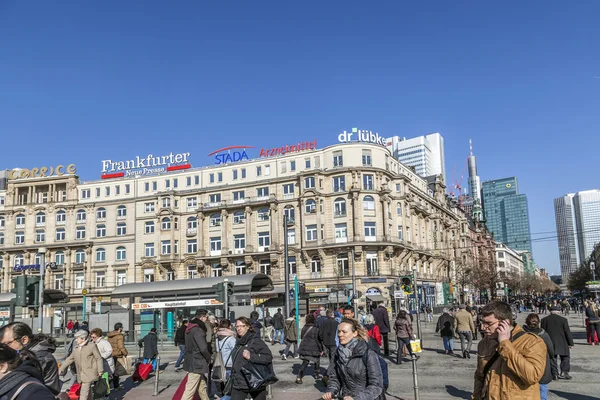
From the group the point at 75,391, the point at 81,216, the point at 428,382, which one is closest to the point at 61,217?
the point at 81,216

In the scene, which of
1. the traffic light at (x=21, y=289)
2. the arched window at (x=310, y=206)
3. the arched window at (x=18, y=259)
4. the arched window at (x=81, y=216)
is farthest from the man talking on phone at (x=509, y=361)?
the arched window at (x=18, y=259)

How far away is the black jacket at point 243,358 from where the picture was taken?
7059 millimetres

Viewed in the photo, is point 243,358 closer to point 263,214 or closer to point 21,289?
point 21,289

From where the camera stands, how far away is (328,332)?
13102 mm

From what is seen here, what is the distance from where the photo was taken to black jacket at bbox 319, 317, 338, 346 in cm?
1300

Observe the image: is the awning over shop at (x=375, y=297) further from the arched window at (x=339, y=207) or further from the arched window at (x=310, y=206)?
the arched window at (x=310, y=206)

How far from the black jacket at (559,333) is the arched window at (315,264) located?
4315cm

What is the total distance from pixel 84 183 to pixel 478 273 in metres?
60.0

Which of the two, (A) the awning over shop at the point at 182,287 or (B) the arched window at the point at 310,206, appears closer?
(A) the awning over shop at the point at 182,287

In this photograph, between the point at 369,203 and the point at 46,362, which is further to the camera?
the point at 369,203

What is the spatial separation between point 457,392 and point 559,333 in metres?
3.99

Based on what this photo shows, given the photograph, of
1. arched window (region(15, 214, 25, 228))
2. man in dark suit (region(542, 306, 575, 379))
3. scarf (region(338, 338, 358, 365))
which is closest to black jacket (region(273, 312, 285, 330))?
man in dark suit (region(542, 306, 575, 379))

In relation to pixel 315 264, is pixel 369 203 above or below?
above

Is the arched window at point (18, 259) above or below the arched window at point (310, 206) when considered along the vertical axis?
below
